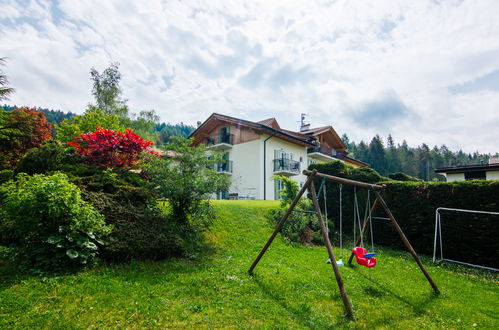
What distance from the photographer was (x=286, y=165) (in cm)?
2345

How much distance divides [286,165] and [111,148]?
17288 mm

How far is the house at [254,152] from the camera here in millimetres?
22141

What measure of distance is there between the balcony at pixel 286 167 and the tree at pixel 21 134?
16504 millimetres

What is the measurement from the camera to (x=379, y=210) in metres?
11.3

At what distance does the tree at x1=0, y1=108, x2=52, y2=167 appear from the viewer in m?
15.5

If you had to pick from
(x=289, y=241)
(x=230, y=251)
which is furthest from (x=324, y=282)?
(x=289, y=241)

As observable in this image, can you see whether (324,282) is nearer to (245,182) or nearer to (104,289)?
(104,289)

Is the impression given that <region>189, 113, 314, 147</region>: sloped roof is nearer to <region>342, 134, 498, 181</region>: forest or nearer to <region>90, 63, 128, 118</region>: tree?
<region>90, 63, 128, 118</region>: tree

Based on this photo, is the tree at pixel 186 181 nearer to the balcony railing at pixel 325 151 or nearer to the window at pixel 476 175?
the balcony railing at pixel 325 151

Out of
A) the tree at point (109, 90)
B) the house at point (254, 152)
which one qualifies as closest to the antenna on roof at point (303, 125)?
the house at point (254, 152)

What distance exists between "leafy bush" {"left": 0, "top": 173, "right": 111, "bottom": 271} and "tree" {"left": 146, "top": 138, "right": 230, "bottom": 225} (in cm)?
241

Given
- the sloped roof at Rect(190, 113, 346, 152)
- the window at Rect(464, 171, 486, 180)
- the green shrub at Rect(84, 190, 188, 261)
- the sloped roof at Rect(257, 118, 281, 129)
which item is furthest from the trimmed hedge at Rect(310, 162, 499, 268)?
the window at Rect(464, 171, 486, 180)

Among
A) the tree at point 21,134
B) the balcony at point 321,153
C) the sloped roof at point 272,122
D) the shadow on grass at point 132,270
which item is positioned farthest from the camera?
the balcony at point 321,153

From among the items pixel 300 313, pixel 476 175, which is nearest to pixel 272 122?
pixel 476 175
